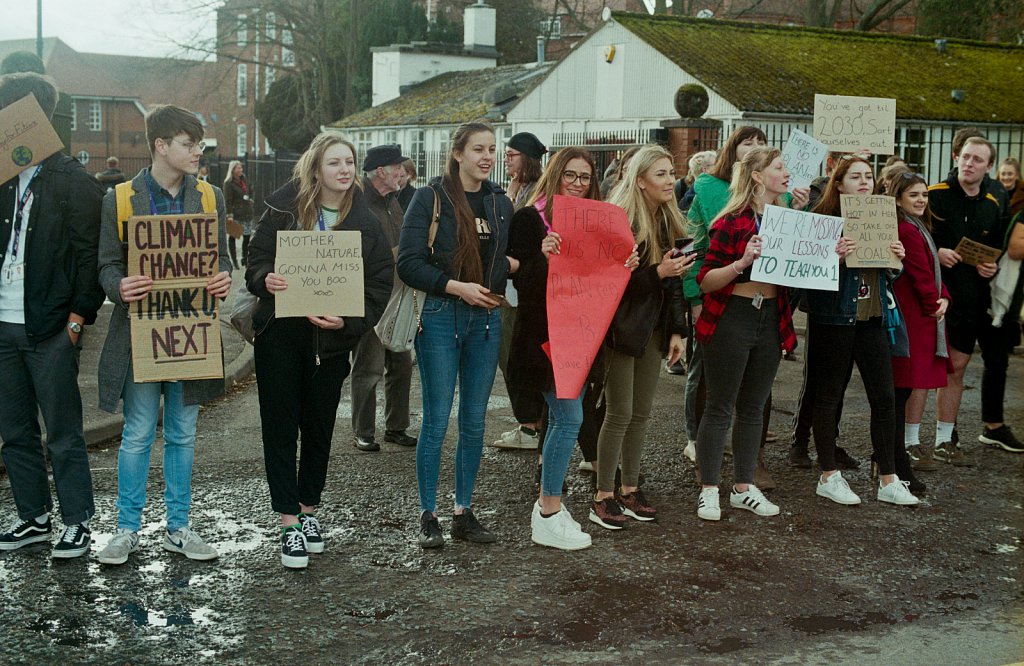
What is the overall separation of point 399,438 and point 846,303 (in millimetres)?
3175

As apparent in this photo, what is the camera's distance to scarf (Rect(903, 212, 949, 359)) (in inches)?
287

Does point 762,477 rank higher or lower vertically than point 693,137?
lower

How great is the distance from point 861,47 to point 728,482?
18.6 metres

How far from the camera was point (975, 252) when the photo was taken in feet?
26.3

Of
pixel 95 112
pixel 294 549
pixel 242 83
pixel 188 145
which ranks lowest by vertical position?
pixel 294 549

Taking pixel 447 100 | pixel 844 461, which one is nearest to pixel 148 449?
pixel 844 461

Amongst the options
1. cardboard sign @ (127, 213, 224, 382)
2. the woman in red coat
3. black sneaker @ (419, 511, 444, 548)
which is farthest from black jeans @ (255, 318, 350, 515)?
the woman in red coat

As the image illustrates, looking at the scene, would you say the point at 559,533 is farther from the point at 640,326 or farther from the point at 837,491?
the point at 837,491

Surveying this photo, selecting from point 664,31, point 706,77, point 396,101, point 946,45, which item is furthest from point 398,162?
point 396,101

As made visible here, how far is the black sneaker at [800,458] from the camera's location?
777 centimetres

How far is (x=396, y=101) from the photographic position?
38312 millimetres

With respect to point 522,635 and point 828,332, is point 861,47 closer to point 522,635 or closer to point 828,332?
point 828,332

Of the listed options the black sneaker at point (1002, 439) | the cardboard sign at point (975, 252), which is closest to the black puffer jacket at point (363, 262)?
the cardboard sign at point (975, 252)

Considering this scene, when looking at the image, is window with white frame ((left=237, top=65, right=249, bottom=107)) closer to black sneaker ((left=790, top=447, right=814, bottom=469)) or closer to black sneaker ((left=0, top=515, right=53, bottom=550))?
black sneaker ((left=790, top=447, right=814, bottom=469))
